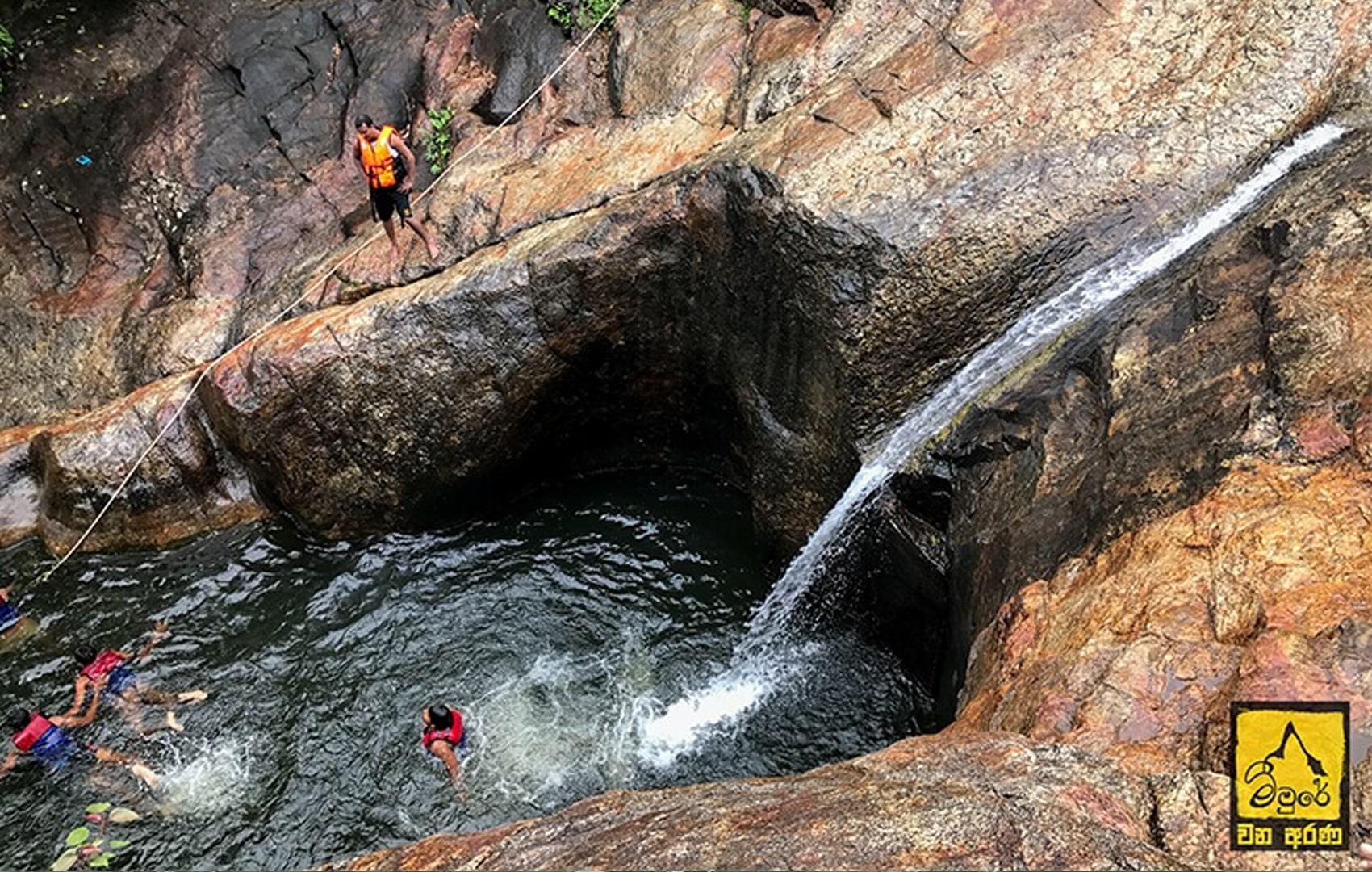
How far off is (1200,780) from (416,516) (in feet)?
25.6

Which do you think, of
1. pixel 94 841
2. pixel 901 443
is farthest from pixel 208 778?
pixel 901 443

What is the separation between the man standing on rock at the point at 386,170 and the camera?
9258mm

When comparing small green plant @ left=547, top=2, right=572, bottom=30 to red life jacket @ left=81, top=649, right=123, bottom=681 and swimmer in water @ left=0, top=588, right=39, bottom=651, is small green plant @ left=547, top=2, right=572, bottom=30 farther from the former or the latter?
swimmer in water @ left=0, top=588, right=39, bottom=651

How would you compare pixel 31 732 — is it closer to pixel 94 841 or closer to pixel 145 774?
pixel 145 774

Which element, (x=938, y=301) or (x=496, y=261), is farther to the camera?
(x=496, y=261)

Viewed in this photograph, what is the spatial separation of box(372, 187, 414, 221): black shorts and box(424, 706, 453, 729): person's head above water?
4.78 meters

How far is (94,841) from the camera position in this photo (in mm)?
7504

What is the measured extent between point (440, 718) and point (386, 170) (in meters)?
5.12

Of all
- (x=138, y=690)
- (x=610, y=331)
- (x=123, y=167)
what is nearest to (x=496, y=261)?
(x=610, y=331)

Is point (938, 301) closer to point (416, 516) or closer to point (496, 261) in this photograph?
point (496, 261)

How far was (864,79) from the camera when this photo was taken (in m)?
8.24

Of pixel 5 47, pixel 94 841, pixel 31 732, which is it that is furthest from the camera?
pixel 5 47

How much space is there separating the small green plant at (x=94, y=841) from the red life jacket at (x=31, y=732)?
69 cm

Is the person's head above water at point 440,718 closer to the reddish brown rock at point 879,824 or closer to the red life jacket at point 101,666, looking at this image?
the reddish brown rock at point 879,824
